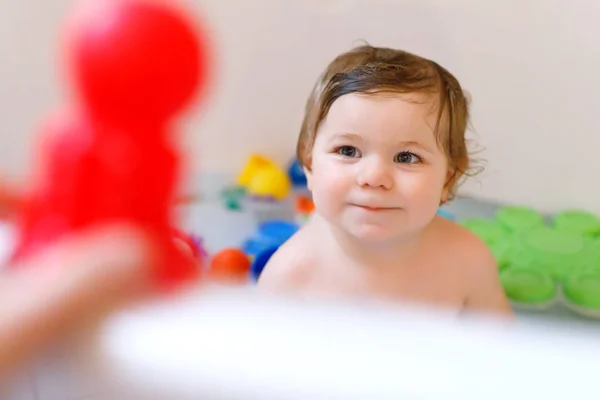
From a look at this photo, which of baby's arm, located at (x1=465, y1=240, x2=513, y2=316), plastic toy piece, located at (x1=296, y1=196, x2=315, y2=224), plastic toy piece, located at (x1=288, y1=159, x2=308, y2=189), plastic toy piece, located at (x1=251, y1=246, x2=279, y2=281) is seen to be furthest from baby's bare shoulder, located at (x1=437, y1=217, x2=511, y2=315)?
plastic toy piece, located at (x1=288, y1=159, x2=308, y2=189)

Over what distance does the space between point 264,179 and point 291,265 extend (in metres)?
0.47

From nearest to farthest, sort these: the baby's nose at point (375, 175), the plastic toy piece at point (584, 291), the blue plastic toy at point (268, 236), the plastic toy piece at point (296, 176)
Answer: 1. the baby's nose at point (375, 175)
2. the plastic toy piece at point (584, 291)
3. the blue plastic toy at point (268, 236)
4. the plastic toy piece at point (296, 176)

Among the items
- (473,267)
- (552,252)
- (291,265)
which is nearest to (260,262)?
(291,265)

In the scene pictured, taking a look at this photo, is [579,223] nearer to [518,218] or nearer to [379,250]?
[518,218]

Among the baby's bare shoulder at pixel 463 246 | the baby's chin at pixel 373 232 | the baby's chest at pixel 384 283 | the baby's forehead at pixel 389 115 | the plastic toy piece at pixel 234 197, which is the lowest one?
the baby's chest at pixel 384 283

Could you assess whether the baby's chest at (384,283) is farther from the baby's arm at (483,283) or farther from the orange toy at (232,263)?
the orange toy at (232,263)

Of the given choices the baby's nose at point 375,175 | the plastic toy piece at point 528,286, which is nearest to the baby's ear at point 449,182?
the baby's nose at point 375,175

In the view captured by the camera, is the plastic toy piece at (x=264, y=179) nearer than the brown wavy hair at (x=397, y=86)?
No

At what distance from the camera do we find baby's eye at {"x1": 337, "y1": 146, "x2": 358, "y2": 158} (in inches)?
28.0

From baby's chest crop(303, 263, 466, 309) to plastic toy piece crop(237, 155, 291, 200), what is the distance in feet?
1.53

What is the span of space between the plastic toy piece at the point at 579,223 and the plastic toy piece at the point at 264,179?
44cm

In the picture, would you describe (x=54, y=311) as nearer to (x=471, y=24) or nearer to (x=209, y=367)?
(x=209, y=367)

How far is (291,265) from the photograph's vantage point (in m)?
0.78

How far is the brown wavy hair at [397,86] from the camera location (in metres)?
0.70
